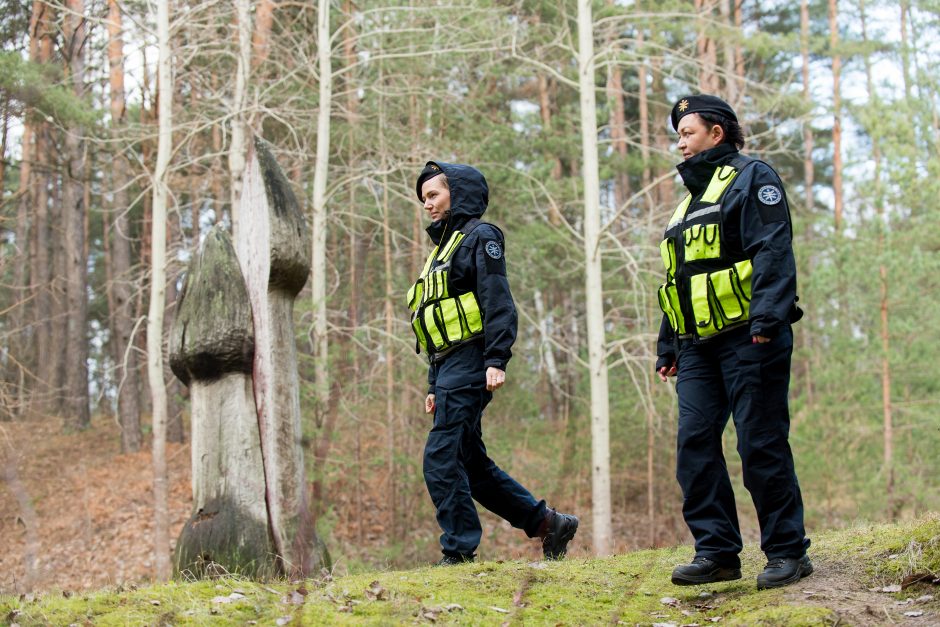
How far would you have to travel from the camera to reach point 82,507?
16406mm

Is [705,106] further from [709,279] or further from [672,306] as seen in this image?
[672,306]

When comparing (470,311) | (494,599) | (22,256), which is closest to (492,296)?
(470,311)

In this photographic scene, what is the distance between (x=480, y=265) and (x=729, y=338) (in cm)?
152

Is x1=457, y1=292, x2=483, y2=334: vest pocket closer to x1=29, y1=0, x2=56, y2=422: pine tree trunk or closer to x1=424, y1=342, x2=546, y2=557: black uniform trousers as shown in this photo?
x1=424, y1=342, x2=546, y2=557: black uniform trousers

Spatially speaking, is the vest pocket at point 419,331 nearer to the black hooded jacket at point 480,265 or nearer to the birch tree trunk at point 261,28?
the black hooded jacket at point 480,265

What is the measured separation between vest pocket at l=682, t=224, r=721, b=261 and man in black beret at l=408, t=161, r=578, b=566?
1.10 meters

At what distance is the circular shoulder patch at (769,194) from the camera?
4219 millimetres

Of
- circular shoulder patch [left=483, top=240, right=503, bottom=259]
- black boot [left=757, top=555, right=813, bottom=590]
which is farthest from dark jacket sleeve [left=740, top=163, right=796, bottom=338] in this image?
circular shoulder patch [left=483, top=240, right=503, bottom=259]

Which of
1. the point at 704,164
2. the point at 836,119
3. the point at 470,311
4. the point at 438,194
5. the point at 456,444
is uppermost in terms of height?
the point at 836,119

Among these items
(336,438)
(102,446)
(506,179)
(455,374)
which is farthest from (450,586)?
(102,446)

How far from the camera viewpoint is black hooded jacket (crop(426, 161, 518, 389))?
5.07m

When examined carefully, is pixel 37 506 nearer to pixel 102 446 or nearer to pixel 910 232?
pixel 102 446

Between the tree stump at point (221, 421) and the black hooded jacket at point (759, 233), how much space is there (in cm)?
333

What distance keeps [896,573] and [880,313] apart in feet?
40.1
